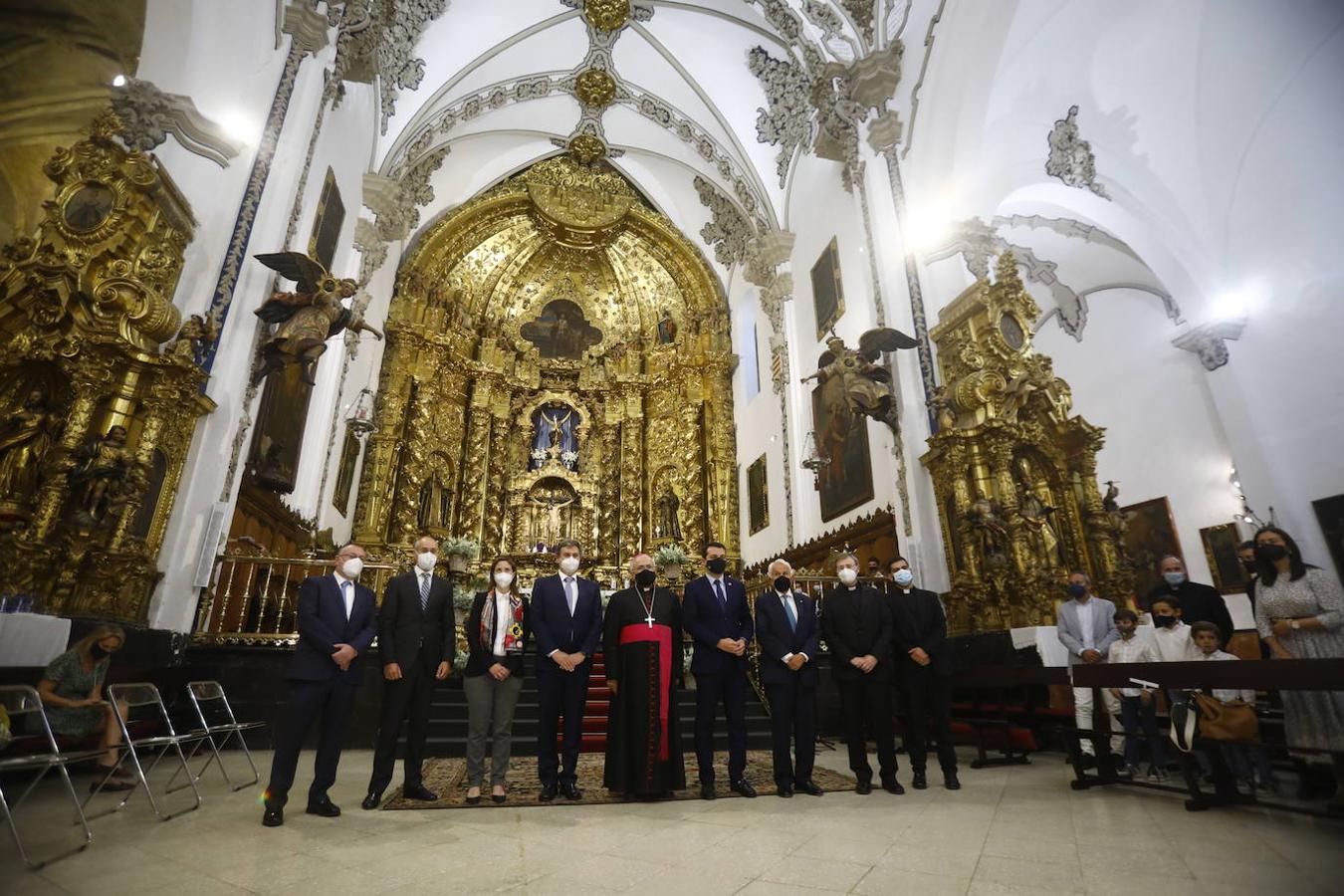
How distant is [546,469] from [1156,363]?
13.4 m

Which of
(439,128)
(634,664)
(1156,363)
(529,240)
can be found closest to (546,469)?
(529,240)

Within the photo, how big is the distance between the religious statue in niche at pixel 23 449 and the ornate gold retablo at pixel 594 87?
12.5 metres

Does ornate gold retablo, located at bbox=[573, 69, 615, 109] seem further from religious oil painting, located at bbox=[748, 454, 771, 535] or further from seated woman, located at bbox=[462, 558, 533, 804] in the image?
seated woman, located at bbox=[462, 558, 533, 804]

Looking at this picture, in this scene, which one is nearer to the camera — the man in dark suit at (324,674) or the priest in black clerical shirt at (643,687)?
the man in dark suit at (324,674)

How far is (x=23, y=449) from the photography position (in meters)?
4.87

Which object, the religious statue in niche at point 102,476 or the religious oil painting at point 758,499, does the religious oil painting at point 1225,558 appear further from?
the religious statue in niche at point 102,476

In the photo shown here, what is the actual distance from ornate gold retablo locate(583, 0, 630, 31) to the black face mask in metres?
13.8

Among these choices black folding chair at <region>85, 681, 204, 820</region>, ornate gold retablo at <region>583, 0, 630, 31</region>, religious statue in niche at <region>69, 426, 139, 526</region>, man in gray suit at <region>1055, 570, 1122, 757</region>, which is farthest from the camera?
ornate gold retablo at <region>583, 0, 630, 31</region>

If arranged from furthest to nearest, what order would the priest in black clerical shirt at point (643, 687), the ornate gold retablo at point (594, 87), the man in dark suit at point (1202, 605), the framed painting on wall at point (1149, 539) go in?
the ornate gold retablo at point (594, 87) → the framed painting on wall at point (1149, 539) → the man in dark suit at point (1202, 605) → the priest in black clerical shirt at point (643, 687)

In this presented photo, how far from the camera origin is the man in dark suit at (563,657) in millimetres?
3789

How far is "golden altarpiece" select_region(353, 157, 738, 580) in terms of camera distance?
14.6 metres

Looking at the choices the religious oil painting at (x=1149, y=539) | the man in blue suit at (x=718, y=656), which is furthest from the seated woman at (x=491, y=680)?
the religious oil painting at (x=1149, y=539)

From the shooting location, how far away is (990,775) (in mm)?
4688

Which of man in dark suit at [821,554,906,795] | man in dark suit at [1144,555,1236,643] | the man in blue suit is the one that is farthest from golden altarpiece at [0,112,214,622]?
man in dark suit at [1144,555,1236,643]
